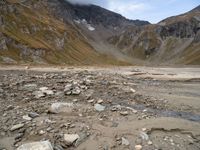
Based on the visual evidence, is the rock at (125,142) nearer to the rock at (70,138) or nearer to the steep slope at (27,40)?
the rock at (70,138)

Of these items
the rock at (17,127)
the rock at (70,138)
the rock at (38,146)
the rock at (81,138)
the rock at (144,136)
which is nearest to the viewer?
the rock at (38,146)

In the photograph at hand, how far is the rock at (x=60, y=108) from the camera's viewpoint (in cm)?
1673

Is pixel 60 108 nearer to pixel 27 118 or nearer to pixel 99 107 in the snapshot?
pixel 27 118

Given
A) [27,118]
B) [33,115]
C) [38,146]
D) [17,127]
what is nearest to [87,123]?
[33,115]

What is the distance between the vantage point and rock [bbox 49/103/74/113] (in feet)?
54.9

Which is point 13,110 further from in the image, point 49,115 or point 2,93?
point 2,93

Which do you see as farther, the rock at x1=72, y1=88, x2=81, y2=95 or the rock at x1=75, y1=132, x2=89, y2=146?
the rock at x1=72, y1=88, x2=81, y2=95

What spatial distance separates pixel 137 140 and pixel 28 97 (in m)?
9.21

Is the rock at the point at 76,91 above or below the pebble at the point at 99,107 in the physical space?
above

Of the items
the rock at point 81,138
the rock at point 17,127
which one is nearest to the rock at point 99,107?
the rock at point 81,138

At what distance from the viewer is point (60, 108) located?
17000 millimetres

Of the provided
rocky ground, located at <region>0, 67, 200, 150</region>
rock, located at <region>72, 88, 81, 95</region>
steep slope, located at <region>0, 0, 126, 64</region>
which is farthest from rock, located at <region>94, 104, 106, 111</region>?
steep slope, located at <region>0, 0, 126, 64</region>

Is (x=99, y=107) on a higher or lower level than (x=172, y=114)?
higher

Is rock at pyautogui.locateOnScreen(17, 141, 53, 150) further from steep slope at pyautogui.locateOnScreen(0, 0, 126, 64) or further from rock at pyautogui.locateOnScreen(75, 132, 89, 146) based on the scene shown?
steep slope at pyautogui.locateOnScreen(0, 0, 126, 64)
